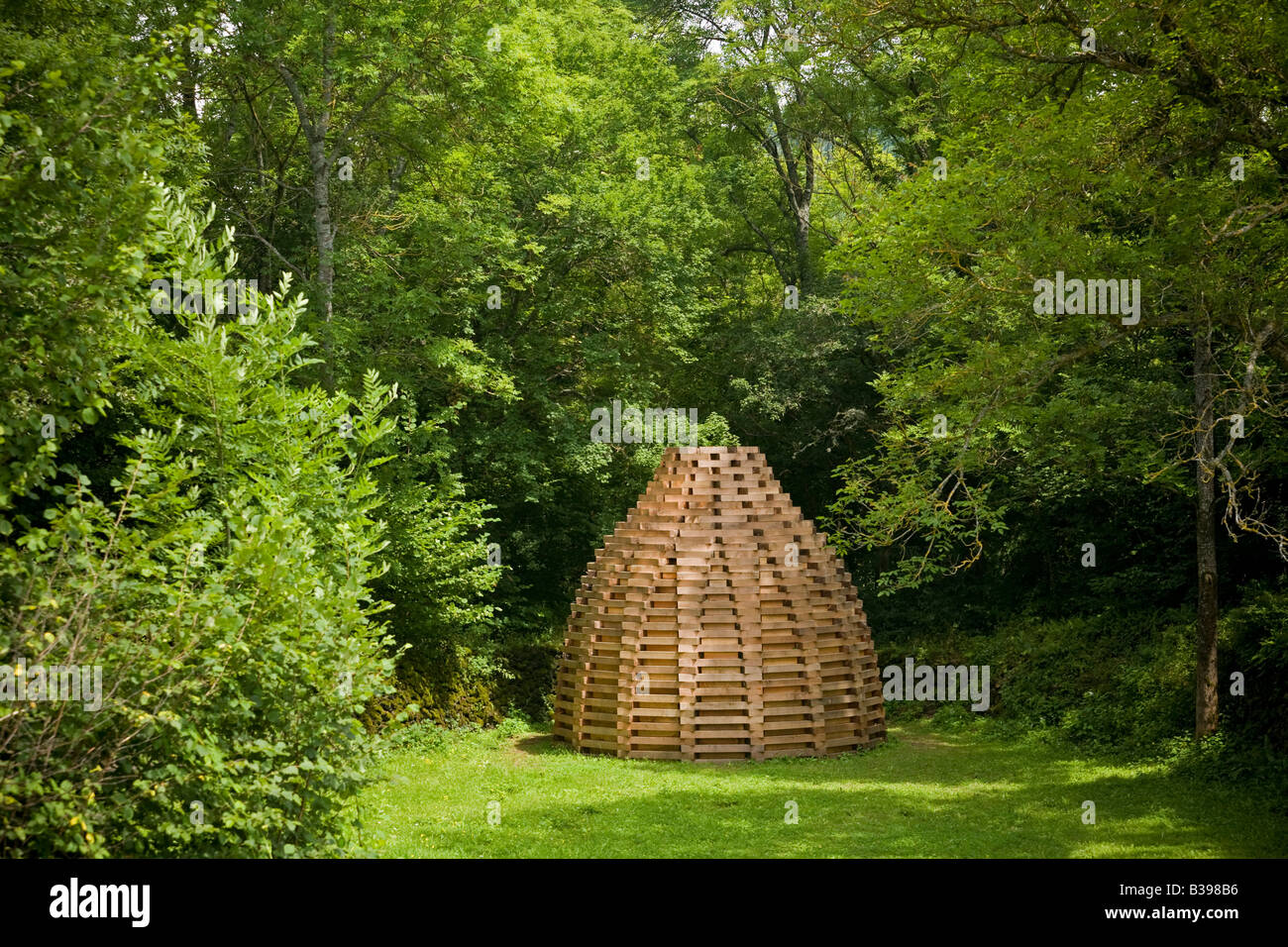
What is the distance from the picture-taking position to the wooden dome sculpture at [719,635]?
56.4ft

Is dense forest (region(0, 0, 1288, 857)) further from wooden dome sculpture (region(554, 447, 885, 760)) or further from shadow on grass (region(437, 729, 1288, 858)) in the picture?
shadow on grass (region(437, 729, 1288, 858))

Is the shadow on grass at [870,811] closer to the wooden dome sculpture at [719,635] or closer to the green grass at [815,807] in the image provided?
the green grass at [815,807]

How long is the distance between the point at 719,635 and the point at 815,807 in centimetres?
365

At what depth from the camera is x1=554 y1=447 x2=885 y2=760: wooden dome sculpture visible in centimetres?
1719

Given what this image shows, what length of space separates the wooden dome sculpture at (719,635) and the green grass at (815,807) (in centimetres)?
52

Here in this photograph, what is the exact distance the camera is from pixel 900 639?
82.1ft

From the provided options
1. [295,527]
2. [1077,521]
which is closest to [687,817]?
[295,527]

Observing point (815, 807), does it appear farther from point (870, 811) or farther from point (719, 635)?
point (719, 635)

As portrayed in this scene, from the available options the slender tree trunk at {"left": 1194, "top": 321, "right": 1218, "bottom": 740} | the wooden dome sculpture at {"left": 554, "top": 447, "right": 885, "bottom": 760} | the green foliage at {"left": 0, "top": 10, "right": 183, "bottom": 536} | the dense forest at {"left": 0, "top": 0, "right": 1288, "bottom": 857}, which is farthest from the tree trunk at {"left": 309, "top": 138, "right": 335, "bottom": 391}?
the slender tree trunk at {"left": 1194, "top": 321, "right": 1218, "bottom": 740}

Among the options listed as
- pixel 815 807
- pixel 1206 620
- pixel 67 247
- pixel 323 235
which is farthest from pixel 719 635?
pixel 67 247

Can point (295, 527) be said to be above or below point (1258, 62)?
below

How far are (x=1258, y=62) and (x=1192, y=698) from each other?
884cm

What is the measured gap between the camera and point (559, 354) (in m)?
24.7
